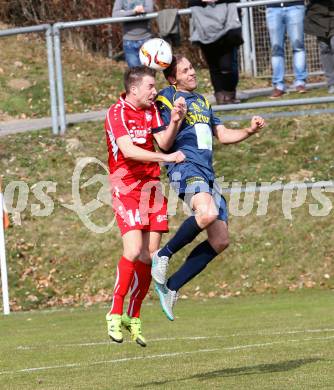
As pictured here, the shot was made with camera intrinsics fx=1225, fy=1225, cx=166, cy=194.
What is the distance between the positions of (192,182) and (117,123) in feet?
2.45

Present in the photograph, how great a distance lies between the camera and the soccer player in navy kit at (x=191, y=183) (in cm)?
943

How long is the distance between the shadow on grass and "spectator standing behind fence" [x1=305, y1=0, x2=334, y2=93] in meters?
8.44

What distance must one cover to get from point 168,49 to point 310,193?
7958 millimetres

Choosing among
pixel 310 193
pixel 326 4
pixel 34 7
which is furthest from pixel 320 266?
pixel 34 7

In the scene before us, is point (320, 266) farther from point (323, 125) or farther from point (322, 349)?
point (322, 349)

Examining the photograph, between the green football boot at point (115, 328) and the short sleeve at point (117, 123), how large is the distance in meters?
1.37

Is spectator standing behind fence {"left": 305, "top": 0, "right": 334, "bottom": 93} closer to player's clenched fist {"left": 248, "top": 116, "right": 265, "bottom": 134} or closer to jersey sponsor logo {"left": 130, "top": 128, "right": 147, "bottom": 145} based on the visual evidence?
player's clenched fist {"left": 248, "top": 116, "right": 265, "bottom": 134}

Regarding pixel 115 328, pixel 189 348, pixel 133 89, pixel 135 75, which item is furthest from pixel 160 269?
pixel 189 348

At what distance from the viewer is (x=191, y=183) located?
31.2ft

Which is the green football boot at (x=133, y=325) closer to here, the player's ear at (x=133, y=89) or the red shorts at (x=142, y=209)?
the red shorts at (x=142, y=209)

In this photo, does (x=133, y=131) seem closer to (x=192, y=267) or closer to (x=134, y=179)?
(x=134, y=179)

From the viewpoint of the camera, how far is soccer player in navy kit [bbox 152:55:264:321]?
371 inches

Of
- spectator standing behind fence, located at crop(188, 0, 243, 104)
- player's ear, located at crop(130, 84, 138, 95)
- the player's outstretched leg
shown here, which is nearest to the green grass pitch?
the player's outstretched leg

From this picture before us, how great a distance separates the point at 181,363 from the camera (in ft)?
33.1
